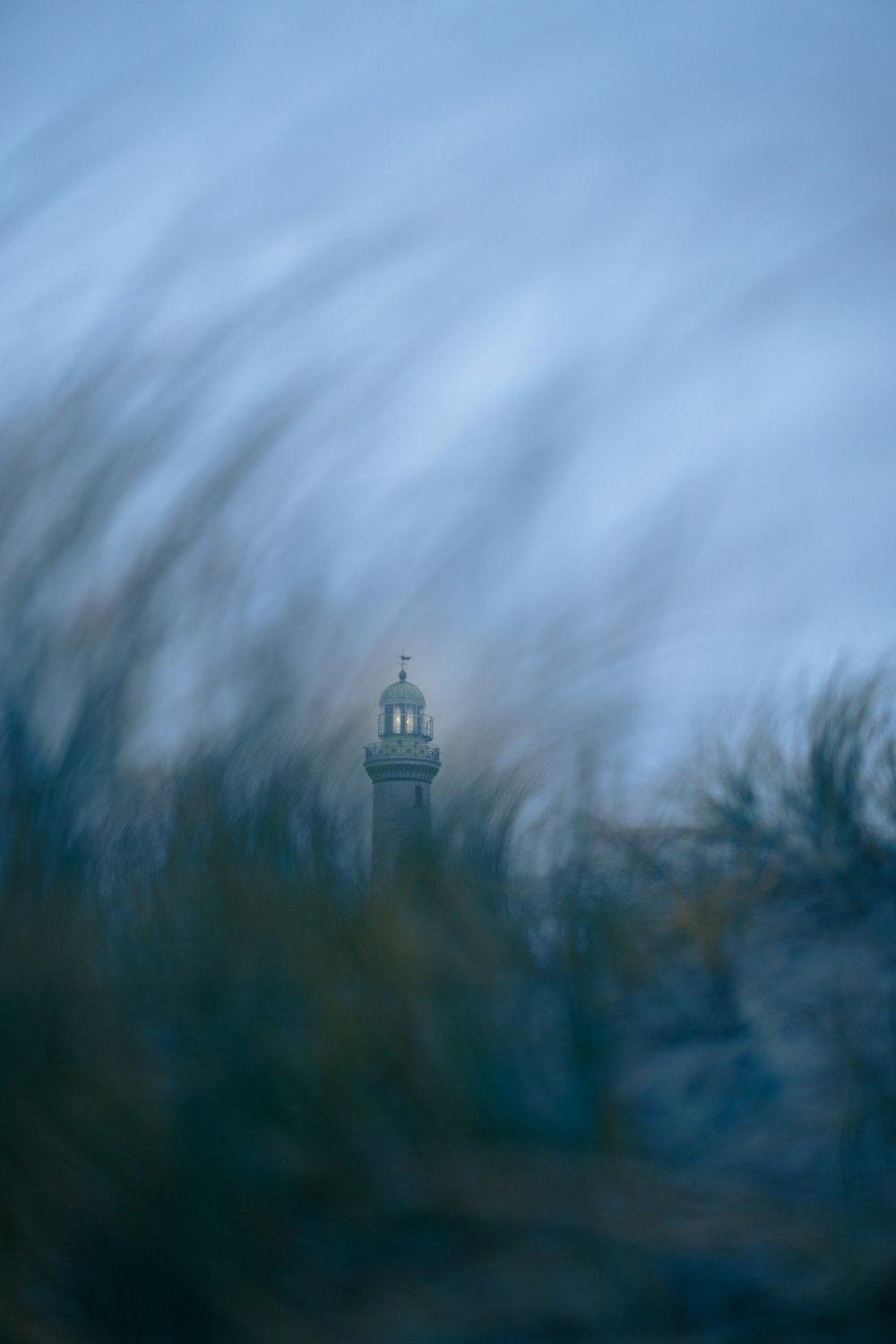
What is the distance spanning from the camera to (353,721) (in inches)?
102

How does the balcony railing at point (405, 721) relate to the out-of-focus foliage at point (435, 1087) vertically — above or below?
above

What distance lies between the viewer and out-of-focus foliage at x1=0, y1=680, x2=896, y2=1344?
4.97 ft

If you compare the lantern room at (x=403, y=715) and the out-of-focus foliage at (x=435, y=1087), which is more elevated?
the lantern room at (x=403, y=715)

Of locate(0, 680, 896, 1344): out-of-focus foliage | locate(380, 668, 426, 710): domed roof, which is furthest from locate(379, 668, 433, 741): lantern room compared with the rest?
locate(0, 680, 896, 1344): out-of-focus foliage

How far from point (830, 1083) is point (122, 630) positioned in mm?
1472

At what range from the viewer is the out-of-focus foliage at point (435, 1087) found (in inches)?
59.6

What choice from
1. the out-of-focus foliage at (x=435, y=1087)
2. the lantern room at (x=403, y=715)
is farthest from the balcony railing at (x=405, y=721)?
the out-of-focus foliage at (x=435, y=1087)

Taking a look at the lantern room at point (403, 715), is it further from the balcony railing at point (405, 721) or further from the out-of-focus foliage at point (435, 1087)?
the out-of-focus foliage at point (435, 1087)

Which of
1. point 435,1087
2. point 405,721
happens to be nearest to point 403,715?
point 405,721

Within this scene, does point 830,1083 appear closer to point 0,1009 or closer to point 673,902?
point 673,902

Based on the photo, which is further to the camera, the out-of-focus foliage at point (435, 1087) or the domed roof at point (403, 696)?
the domed roof at point (403, 696)

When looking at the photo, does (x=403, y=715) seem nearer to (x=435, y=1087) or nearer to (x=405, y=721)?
(x=405, y=721)

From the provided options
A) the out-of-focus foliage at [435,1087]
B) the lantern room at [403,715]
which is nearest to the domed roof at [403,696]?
the lantern room at [403,715]

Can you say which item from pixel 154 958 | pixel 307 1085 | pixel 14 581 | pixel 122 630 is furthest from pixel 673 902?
pixel 14 581
